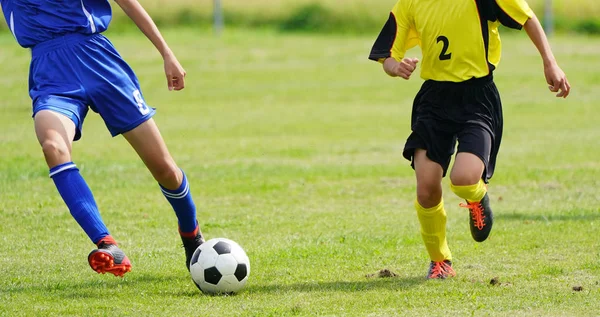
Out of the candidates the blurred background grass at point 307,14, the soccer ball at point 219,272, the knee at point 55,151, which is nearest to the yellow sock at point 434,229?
the soccer ball at point 219,272

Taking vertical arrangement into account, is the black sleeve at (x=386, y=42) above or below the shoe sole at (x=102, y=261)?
above

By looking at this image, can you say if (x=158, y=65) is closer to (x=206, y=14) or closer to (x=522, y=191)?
(x=206, y=14)

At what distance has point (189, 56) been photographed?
26406 mm

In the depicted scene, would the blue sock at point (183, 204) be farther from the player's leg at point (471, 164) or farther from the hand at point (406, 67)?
the player's leg at point (471, 164)

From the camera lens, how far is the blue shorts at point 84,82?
5727mm

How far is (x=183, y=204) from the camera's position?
6.29 meters

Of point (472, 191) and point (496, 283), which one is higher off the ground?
point (472, 191)

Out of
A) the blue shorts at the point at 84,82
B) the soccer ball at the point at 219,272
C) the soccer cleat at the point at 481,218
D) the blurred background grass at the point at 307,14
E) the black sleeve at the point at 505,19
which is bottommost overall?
the blurred background grass at the point at 307,14

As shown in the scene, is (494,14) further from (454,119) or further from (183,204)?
(183,204)

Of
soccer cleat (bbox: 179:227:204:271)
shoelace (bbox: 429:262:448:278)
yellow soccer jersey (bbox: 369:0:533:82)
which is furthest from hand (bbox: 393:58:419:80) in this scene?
soccer cleat (bbox: 179:227:204:271)

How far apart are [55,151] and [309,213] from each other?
3833 millimetres

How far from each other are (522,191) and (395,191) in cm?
129

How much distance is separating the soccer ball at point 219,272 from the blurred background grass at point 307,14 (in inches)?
1091

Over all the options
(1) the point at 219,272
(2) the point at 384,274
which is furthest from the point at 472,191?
(1) the point at 219,272
